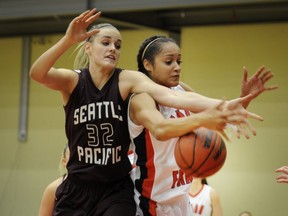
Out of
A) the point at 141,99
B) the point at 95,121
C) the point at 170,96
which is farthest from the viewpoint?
the point at 95,121

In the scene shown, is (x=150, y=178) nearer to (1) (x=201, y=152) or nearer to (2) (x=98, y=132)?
(2) (x=98, y=132)

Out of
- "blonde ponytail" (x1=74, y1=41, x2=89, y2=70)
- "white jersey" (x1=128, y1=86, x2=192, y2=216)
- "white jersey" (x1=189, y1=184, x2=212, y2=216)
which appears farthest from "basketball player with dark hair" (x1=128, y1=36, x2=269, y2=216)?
"white jersey" (x1=189, y1=184, x2=212, y2=216)

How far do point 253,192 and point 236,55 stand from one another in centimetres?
193

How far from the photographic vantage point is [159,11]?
8.07 meters

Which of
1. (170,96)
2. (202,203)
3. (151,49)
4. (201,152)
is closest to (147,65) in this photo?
(151,49)

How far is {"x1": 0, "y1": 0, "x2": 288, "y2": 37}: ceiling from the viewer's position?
708cm

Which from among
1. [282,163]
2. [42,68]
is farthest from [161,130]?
[282,163]

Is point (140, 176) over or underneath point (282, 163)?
underneath

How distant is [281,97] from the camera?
749 cm

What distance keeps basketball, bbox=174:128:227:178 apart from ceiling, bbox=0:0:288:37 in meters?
4.04

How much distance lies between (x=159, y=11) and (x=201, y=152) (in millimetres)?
5355

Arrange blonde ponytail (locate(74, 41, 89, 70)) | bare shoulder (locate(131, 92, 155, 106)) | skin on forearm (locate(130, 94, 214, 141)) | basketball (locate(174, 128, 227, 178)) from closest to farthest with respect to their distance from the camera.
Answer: skin on forearm (locate(130, 94, 214, 141)) < basketball (locate(174, 128, 227, 178)) < bare shoulder (locate(131, 92, 155, 106)) < blonde ponytail (locate(74, 41, 89, 70))

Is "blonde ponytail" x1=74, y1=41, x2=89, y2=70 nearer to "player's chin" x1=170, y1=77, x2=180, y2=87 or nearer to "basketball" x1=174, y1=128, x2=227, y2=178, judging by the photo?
"player's chin" x1=170, y1=77, x2=180, y2=87

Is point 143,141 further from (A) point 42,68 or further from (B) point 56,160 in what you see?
(B) point 56,160
